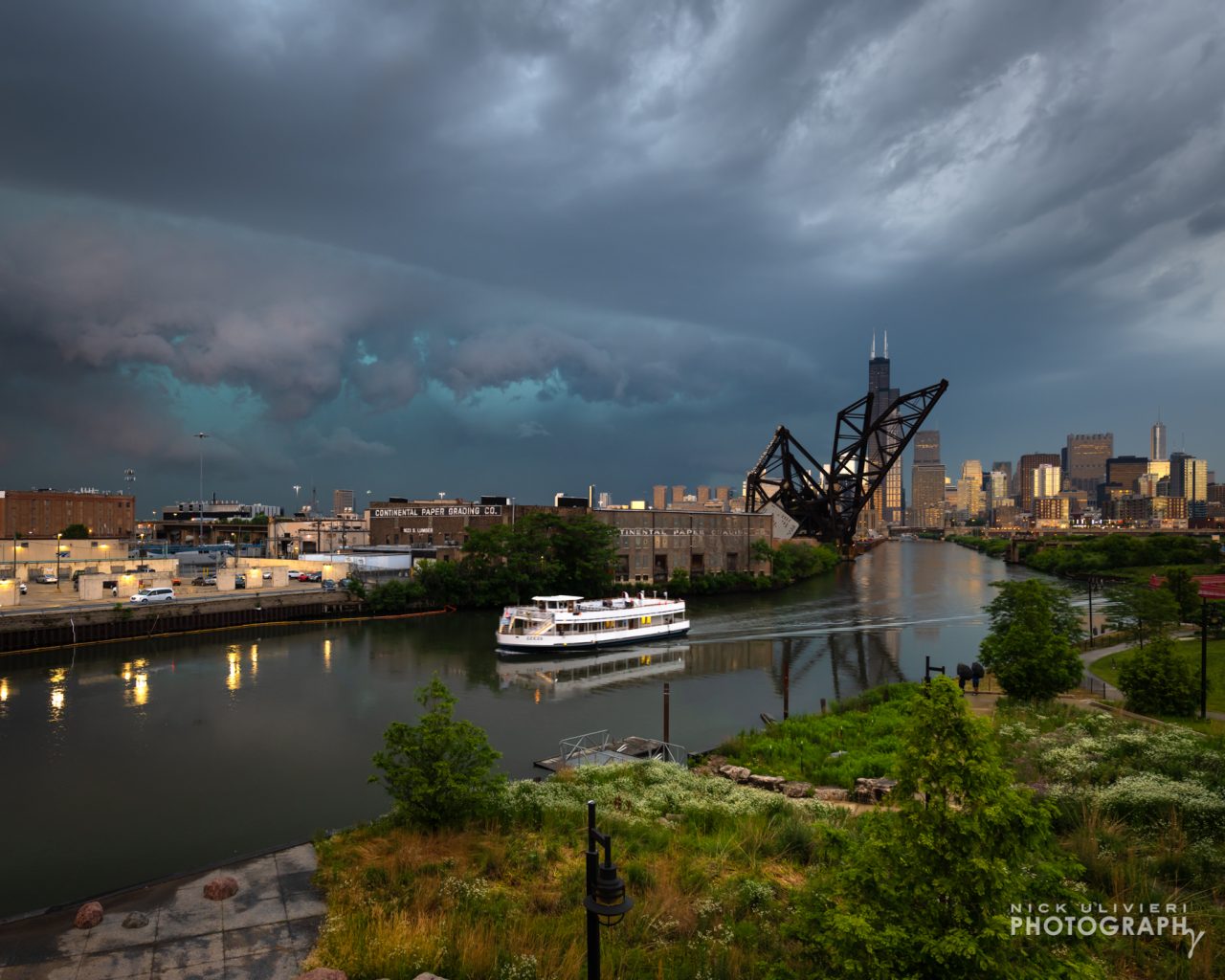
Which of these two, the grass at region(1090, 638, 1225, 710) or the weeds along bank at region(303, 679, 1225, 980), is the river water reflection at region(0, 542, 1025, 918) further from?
the grass at region(1090, 638, 1225, 710)

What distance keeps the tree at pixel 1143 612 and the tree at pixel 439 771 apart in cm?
2116

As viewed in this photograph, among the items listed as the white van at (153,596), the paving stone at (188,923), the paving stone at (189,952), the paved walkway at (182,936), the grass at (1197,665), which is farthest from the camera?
the white van at (153,596)

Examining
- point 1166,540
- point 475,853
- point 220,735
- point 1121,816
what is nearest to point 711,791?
point 475,853

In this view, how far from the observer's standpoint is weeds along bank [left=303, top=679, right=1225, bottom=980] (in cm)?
397

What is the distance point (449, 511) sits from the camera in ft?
198

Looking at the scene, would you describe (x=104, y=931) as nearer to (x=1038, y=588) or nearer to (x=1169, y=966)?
(x=1169, y=966)

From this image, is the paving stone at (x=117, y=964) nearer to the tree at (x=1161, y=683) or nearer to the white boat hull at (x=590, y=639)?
the tree at (x=1161, y=683)

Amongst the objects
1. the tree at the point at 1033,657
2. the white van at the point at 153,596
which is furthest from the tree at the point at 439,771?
the white van at the point at 153,596

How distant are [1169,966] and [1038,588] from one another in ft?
52.0

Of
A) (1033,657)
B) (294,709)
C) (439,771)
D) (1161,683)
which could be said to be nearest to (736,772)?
(439,771)

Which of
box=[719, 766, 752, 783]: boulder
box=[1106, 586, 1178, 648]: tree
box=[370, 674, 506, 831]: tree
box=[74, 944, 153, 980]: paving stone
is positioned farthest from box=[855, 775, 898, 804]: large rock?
box=[1106, 586, 1178, 648]: tree

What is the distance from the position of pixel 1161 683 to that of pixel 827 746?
25.2 ft

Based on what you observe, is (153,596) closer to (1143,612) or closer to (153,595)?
(153,595)

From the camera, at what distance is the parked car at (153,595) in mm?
33250
